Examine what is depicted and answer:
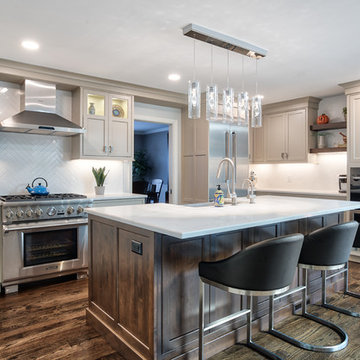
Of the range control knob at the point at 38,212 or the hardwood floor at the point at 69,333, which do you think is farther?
the range control knob at the point at 38,212

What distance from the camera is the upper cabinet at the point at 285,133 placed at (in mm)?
5406

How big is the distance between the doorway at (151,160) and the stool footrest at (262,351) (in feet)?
25.1

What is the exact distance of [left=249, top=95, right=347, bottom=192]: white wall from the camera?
17.5 feet

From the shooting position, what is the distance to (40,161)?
168 inches

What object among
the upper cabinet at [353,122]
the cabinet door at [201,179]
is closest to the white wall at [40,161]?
the cabinet door at [201,179]

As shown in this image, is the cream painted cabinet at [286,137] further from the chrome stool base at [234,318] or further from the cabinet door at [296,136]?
the chrome stool base at [234,318]

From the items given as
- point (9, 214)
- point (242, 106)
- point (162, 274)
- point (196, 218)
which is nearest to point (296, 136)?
point (242, 106)

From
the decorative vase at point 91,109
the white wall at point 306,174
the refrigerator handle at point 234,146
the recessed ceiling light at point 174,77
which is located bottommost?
the white wall at point 306,174

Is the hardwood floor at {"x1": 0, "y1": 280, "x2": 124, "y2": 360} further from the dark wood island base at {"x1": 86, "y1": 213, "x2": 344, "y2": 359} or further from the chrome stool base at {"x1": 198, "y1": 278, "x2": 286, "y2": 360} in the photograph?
the chrome stool base at {"x1": 198, "y1": 278, "x2": 286, "y2": 360}

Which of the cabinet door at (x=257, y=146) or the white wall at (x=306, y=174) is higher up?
the cabinet door at (x=257, y=146)

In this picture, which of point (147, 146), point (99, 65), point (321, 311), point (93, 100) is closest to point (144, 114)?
point (93, 100)

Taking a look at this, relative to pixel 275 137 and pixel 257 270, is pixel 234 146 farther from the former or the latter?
pixel 257 270

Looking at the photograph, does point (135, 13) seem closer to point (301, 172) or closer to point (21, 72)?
point (21, 72)

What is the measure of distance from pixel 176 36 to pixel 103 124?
72.1 inches
